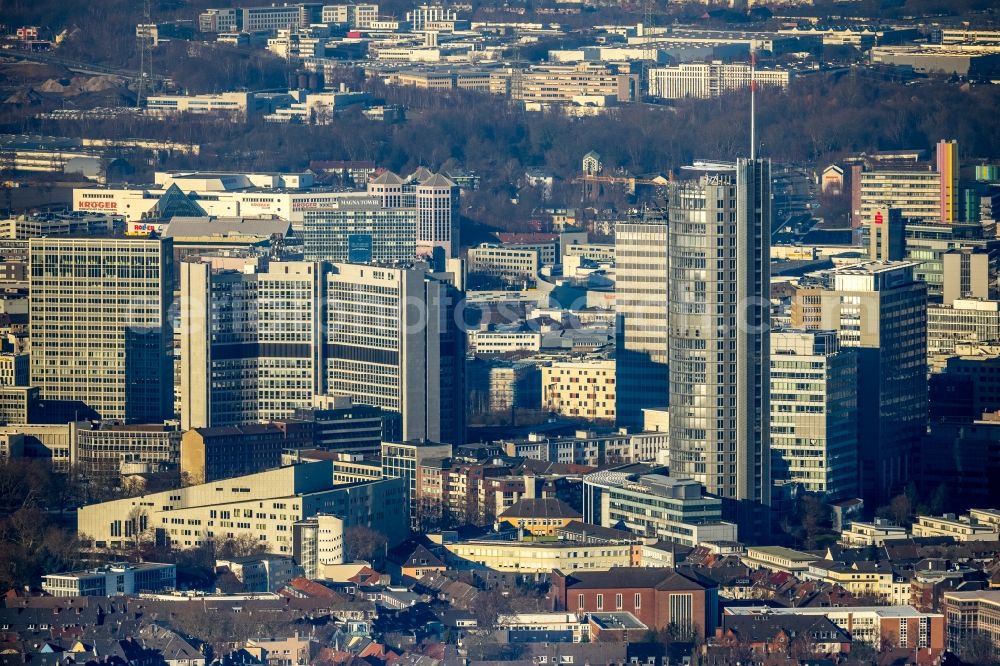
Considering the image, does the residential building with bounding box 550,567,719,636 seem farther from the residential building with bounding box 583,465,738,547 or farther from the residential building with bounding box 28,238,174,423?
the residential building with bounding box 28,238,174,423

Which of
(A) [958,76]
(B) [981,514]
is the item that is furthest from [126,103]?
(B) [981,514]

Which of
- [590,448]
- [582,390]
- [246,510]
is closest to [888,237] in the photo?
[582,390]

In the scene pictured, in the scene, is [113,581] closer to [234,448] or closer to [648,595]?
[648,595]

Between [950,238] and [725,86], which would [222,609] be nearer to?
[950,238]

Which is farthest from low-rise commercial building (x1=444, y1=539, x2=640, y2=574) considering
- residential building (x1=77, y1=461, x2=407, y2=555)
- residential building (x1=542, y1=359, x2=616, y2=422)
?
residential building (x1=542, y1=359, x2=616, y2=422)

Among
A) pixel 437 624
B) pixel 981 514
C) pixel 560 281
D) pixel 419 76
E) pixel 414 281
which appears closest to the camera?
pixel 437 624

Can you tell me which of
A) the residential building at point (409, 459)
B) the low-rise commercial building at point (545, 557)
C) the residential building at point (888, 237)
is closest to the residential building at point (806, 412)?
the low-rise commercial building at point (545, 557)

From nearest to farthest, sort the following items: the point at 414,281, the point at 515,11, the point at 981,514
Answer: the point at 981,514 < the point at 414,281 < the point at 515,11
